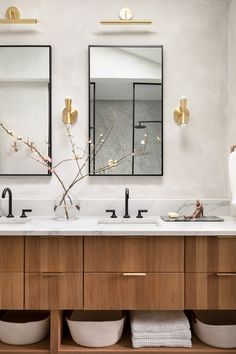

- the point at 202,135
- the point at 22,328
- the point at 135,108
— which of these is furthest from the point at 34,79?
the point at 22,328

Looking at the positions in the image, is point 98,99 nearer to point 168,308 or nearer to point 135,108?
point 135,108

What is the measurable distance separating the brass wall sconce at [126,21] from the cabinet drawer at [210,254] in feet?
5.27

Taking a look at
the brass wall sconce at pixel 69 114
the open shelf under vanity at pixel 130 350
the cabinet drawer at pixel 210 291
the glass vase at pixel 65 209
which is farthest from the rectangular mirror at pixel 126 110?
the open shelf under vanity at pixel 130 350

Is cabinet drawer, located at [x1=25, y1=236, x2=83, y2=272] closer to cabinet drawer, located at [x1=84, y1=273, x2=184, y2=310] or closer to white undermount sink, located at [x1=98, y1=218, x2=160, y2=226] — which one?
cabinet drawer, located at [x1=84, y1=273, x2=184, y2=310]

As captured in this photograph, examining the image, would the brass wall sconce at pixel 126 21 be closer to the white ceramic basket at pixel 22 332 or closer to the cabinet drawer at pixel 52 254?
the cabinet drawer at pixel 52 254

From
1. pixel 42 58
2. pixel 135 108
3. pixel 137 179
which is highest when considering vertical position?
pixel 42 58

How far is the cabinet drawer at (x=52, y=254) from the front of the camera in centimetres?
195

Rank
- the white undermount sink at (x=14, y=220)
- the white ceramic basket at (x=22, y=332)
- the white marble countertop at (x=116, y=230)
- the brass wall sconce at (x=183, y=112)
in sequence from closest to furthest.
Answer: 1. the white marble countertop at (x=116, y=230)
2. the white ceramic basket at (x=22, y=332)
3. the white undermount sink at (x=14, y=220)
4. the brass wall sconce at (x=183, y=112)

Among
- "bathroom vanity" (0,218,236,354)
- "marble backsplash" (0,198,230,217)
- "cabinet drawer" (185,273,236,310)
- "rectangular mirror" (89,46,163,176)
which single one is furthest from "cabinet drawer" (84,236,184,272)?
"rectangular mirror" (89,46,163,176)

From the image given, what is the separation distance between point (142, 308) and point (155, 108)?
1.40 metres

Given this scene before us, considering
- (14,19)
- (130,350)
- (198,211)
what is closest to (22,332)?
(130,350)

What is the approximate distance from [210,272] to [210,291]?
0.35ft

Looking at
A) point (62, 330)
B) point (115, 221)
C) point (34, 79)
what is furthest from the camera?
point (34, 79)

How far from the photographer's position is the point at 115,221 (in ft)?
7.88
